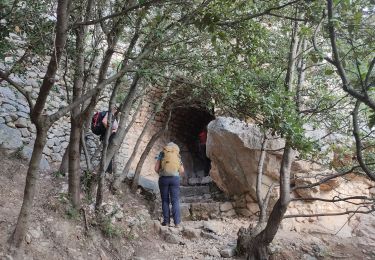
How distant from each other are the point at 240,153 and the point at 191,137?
6.42 m

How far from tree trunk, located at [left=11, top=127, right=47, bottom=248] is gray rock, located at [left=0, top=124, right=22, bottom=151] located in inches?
117

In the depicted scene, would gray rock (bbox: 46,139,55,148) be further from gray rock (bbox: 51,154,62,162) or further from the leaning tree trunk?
the leaning tree trunk

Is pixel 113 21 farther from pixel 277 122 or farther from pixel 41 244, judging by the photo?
pixel 41 244

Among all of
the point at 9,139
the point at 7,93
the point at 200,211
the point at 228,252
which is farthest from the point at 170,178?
the point at 7,93

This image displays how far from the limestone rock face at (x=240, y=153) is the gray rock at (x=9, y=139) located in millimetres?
3528

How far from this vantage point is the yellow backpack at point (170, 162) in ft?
19.4

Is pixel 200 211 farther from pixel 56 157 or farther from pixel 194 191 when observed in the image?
pixel 56 157

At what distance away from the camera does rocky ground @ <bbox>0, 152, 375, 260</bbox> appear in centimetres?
412

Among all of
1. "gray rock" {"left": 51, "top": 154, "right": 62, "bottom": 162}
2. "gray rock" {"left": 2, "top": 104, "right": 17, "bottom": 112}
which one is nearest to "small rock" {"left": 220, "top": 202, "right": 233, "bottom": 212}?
"gray rock" {"left": 51, "top": 154, "right": 62, "bottom": 162}

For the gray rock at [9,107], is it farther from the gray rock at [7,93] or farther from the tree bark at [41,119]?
the tree bark at [41,119]

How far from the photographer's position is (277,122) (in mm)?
3830

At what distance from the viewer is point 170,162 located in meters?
5.93

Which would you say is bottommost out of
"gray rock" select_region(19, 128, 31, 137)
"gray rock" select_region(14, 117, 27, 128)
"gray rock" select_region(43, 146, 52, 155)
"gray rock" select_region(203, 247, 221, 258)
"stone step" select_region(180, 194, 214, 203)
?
"gray rock" select_region(203, 247, 221, 258)

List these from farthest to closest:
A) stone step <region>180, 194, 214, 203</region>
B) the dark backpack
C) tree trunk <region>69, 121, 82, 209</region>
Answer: stone step <region>180, 194, 214, 203</region> < the dark backpack < tree trunk <region>69, 121, 82, 209</region>
